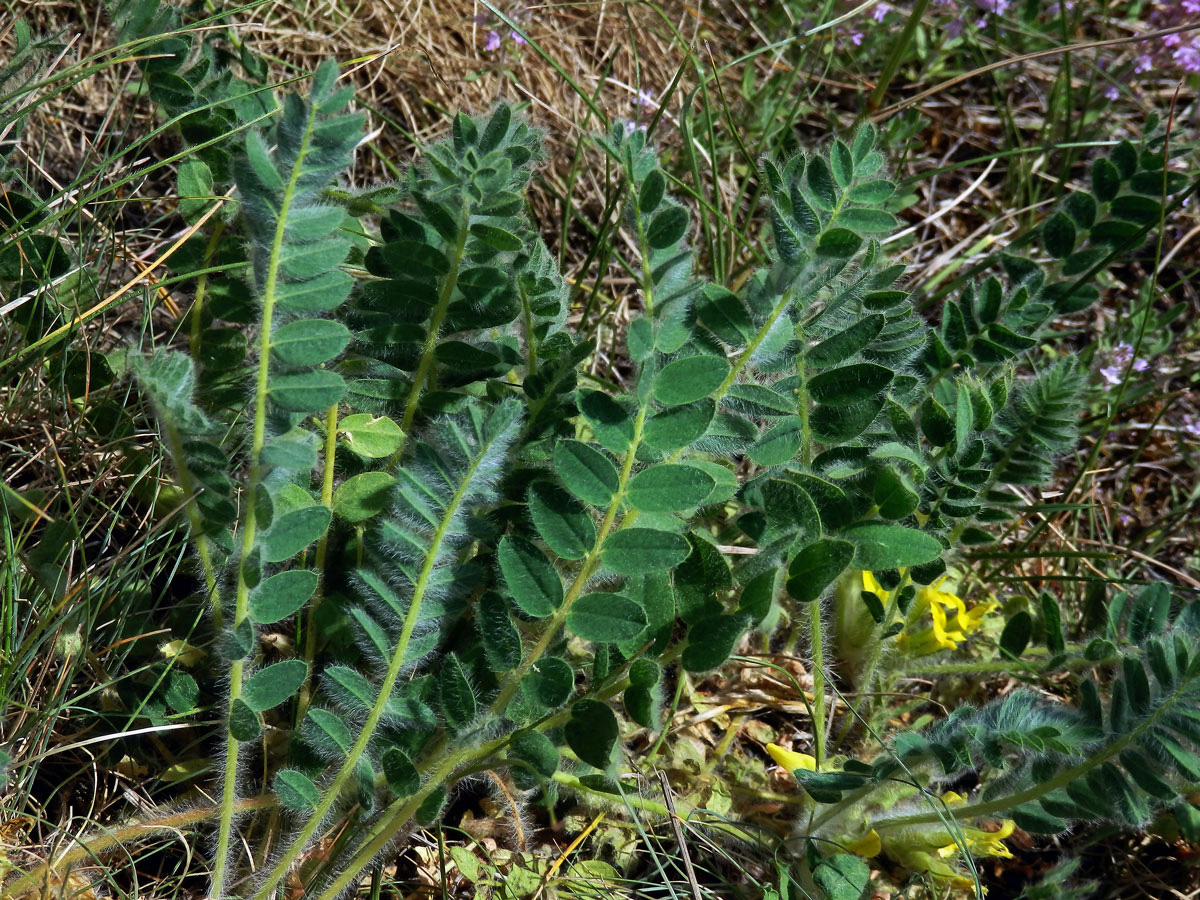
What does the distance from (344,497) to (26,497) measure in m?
0.64

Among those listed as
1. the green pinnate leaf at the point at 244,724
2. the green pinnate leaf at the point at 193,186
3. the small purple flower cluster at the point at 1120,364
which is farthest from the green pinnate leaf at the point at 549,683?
the small purple flower cluster at the point at 1120,364

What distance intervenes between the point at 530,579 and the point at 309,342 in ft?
1.54

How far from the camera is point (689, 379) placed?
5.39ft

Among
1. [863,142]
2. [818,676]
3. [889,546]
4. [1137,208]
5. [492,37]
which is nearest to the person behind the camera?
[889,546]

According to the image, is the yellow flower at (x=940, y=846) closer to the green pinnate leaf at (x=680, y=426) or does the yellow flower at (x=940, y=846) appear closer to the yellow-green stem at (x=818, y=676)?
the yellow-green stem at (x=818, y=676)

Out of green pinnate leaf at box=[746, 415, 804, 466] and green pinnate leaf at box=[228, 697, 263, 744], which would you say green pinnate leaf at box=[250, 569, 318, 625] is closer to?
green pinnate leaf at box=[228, 697, 263, 744]

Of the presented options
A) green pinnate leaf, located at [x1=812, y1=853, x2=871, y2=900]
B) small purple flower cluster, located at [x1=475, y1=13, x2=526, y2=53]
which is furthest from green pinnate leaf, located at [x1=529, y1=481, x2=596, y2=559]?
small purple flower cluster, located at [x1=475, y1=13, x2=526, y2=53]

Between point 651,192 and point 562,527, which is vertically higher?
point 651,192

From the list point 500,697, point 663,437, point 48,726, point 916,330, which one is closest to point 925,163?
point 916,330

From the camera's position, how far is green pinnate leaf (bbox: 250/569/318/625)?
1.61m

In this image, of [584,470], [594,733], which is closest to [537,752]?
[594,733]

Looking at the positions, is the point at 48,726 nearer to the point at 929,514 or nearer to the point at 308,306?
the point at 308,306

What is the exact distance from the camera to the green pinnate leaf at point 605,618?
154cm

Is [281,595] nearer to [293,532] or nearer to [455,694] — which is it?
[293,532]
